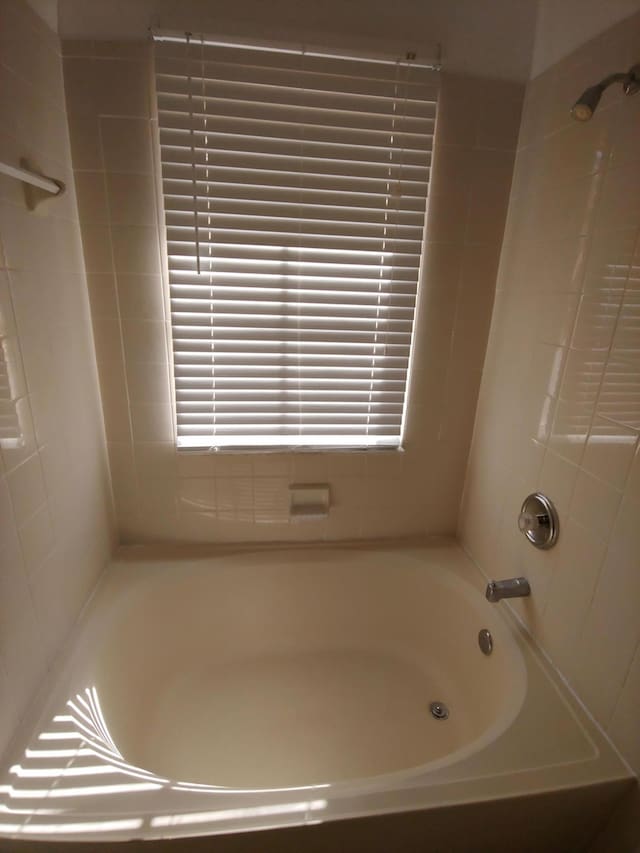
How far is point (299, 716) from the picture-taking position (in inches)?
53.6

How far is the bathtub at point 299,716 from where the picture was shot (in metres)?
0.79

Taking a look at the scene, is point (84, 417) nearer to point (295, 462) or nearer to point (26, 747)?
point (295, 462)

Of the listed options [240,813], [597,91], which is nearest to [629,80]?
[597,91]

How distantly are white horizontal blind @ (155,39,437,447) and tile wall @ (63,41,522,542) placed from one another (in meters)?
0.06

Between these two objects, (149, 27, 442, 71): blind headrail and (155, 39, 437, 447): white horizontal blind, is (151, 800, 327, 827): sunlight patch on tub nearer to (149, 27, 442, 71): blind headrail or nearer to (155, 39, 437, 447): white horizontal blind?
(155, 39, 437, 447): white horizontal blind

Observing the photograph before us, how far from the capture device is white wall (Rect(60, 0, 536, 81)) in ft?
3.43

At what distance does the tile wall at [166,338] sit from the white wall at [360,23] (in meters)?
0.04

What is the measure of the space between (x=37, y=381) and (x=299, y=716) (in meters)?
1.28

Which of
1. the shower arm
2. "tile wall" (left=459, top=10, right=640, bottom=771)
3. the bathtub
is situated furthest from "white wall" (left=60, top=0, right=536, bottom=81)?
the bathtub

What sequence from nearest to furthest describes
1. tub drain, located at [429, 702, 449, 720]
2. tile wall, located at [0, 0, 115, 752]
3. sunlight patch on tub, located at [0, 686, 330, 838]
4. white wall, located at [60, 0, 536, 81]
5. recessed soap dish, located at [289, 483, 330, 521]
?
sunlight patch on tub, located at [0, 686, 330, 838] < tile wall, located at [0, 0, 115, 752] < white wall, located at [60, 0, 536, 81] < tub drain, located at [429, 702, 449, 720] < recessed soap dish, located at [289, 483, 330, 521]

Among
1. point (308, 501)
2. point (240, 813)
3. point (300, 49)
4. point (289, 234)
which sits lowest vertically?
point (240, 813)

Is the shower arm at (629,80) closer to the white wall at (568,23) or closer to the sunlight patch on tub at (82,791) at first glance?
the white wall at (568,23)

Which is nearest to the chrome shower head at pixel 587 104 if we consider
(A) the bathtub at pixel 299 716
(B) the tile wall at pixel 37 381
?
(B) the tile wall at pixel 37 381

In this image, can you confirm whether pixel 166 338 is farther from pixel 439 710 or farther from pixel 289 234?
pixel 439 710
